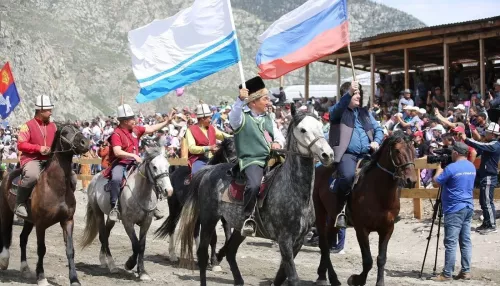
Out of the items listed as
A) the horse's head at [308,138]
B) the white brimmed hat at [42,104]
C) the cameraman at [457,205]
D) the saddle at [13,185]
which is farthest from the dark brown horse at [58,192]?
the cameraman at [457,205]

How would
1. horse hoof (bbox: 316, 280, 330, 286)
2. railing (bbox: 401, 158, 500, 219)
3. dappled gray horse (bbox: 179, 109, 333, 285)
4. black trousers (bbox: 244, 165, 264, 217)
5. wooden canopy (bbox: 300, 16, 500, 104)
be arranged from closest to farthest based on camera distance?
dappled gray horse (bbox: 179, 109, 333, 285), black trousers (bbox: 244, 165, 264, 217), horse hoof (bbox: 316, 280, 330, 286), railing (bbox: 401, 158, 500, 219), wooden canopy (bbox: 300, 16, 500, 104)

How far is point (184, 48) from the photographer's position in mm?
12062

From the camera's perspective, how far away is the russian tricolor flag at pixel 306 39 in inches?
479

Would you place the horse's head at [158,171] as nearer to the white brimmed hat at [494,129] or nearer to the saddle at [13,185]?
the saddle at [13,185]

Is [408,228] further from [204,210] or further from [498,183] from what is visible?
[204,210]

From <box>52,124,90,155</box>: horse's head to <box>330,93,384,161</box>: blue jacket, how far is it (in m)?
3.69

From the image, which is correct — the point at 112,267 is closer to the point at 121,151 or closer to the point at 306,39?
the point at 121,151

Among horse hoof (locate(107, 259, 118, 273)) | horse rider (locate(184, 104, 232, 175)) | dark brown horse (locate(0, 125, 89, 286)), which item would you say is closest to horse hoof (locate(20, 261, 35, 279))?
dark brown horse (locate(0, 125, 89, 286))

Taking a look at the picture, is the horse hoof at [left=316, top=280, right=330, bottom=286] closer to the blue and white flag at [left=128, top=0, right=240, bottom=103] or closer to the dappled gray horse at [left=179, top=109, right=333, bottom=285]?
the dappled gray horse at [left=179, top=109, right=333, bottom=285]

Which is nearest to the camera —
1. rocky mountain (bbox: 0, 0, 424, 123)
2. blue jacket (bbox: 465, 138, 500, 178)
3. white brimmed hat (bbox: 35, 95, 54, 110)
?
white brimmed hat (bbox: 35, 95, 54, 110)

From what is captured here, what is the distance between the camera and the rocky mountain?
328ft

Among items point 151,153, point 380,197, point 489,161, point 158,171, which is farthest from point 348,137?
point 489,161

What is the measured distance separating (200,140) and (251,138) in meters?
3.93

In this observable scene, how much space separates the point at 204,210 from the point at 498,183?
7.56 metres
